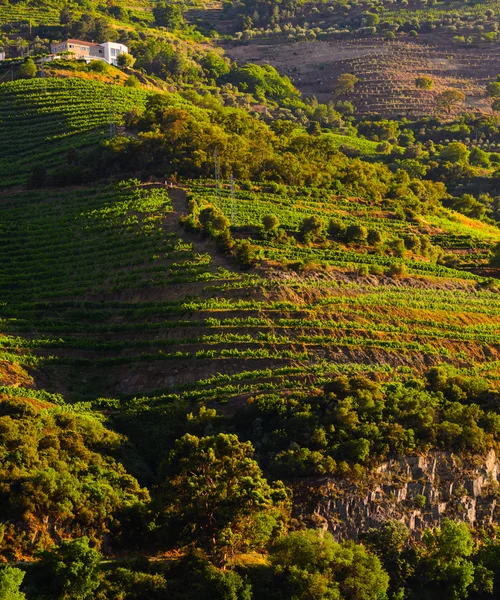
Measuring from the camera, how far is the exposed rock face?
36.4m

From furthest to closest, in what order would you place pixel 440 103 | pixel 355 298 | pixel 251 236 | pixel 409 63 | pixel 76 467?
pixel 409 63, pixel 440 103, pixel 251 236, pixel 355 298, pixel 76 467

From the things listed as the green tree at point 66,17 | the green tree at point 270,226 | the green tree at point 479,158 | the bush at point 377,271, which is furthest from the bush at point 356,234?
the green tree at point 66,17

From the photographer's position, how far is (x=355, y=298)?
49.4 meters

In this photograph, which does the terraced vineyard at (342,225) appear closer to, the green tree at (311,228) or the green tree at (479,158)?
the green tree at (311,228)

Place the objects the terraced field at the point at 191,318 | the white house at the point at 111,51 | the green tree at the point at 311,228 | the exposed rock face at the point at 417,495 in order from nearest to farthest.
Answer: the exposed rock face at the point at 417,495 → the terraced field at the point at 191,318 → the green tree at the point at 311,228 → the white house at the point at 111,51

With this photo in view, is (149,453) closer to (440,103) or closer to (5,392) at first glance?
(5,392)

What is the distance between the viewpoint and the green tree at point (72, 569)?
96.2 ft

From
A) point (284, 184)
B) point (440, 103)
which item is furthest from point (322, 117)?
point (284, 184)

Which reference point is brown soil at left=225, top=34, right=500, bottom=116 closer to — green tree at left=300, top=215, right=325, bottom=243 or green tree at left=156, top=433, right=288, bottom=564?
green tree at left=300, top=215, right=325, bottom=243

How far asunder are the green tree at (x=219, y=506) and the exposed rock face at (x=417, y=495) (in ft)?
10.8

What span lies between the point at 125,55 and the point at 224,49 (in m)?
36.3

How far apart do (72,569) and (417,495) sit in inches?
579

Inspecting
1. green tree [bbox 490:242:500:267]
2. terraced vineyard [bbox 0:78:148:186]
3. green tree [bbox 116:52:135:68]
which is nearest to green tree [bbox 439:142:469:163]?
terraced vineyard [bbox 0:78:148:186]

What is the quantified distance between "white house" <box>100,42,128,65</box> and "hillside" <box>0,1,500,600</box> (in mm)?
18468
